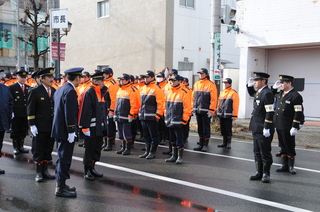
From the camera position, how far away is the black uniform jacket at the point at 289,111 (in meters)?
7.21

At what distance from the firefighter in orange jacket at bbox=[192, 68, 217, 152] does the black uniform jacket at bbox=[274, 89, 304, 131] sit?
7.84 ft

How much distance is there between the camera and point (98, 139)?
6.76m

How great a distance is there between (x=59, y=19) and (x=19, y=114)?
33.7 ft

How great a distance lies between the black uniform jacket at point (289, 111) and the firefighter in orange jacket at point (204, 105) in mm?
2389

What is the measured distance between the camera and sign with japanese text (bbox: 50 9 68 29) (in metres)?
17.8

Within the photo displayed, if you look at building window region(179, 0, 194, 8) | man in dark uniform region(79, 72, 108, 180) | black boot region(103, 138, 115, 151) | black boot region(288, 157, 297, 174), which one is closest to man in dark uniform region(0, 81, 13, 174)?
man in dark uniform region(79, 72, 108, 180)

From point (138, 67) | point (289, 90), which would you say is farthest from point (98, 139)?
point (138, 67)

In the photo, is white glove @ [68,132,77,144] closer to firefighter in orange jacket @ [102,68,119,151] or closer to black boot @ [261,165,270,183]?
black boot @ [261,165,270,183]

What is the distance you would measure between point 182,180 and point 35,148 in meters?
2.99

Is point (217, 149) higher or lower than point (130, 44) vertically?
lower

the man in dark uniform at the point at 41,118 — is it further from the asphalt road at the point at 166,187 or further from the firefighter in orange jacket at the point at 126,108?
the firefighter in orange jacket at the point at 126,108

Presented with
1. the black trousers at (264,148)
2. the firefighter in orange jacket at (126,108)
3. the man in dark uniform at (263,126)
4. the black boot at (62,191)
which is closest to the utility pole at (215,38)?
the firefighter in orange jacket at (126,108)

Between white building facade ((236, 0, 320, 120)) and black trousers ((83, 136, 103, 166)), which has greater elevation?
white building facade ((236, 0, 320, 120))

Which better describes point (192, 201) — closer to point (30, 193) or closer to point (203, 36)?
point (30, 193)
